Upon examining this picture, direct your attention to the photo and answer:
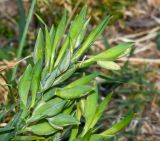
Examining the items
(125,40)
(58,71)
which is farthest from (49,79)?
(125,40)

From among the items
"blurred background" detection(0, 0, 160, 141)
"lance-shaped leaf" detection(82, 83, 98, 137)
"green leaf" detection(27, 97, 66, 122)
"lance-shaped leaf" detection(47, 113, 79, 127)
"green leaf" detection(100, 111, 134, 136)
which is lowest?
"blurred background" detection(0, 0, 160, 141)

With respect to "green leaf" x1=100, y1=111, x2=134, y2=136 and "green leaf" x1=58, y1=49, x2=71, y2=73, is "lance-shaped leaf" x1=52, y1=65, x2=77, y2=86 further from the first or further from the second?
"green leaf" x1=100, y1=111, x2=134, y2=136

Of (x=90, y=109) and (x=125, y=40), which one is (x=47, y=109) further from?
(x=125, y=40)

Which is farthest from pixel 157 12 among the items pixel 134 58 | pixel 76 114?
pixel 76 114

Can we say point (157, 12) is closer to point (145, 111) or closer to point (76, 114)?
point (145, 111)

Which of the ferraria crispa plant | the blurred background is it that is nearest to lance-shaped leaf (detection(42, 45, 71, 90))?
the ferraria crispa plant
